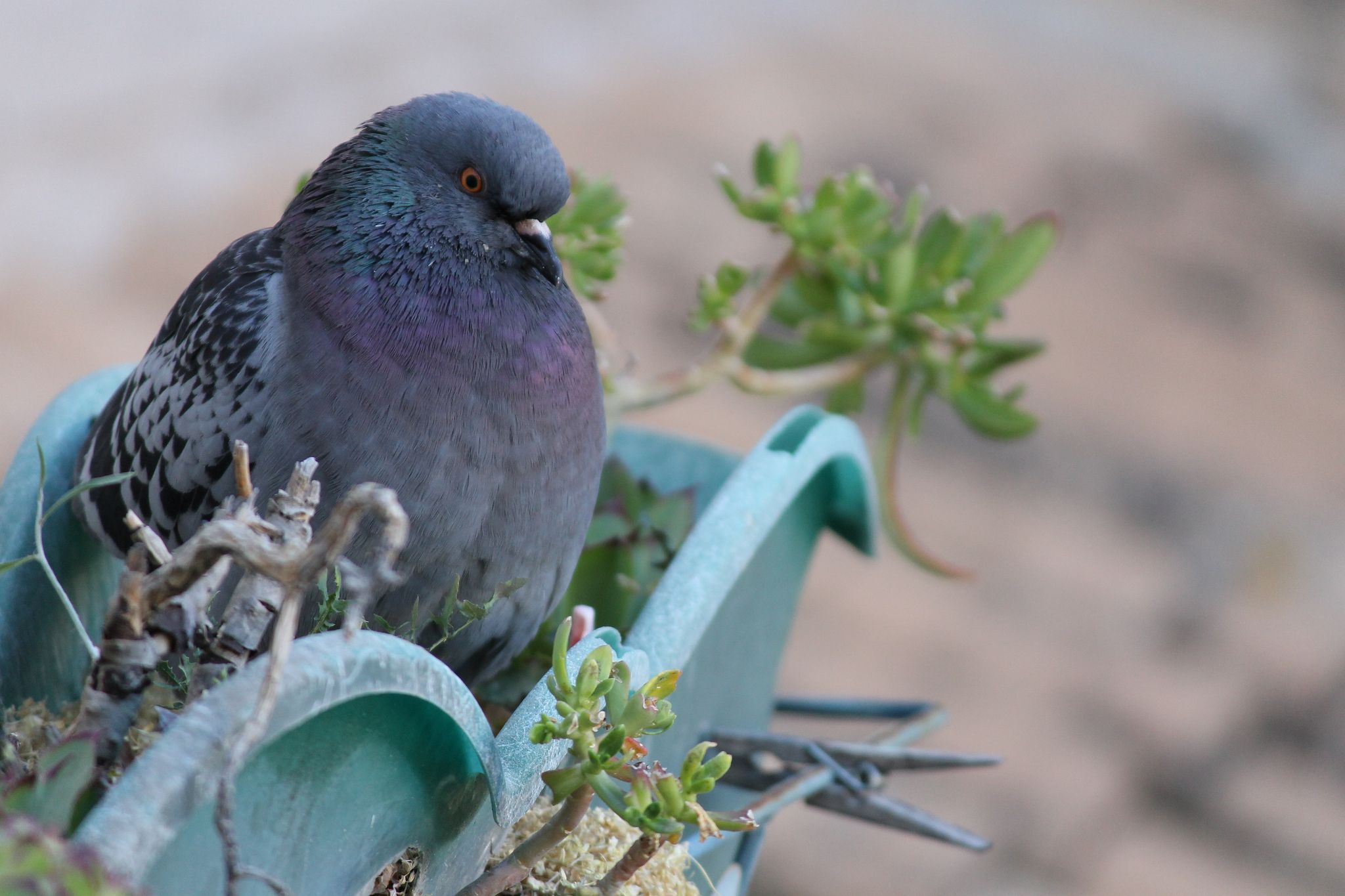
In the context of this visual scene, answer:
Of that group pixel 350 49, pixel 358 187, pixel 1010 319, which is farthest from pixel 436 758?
pixel 350 49

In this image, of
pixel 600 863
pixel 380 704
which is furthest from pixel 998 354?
pixel 380 704

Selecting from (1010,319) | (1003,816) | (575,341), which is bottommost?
(1003,816)

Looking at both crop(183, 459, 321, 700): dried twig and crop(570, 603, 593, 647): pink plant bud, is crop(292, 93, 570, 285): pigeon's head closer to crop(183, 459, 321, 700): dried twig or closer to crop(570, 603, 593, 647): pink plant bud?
crop(570, 603, 593, 647): pink plant bud

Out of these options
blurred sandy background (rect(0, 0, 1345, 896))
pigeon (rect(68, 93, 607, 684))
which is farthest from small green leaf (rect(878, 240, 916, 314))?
blurred sandy background (rect(0, 0, 1345, 896))

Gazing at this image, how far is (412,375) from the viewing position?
102 cm

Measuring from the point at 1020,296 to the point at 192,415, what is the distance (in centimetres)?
362

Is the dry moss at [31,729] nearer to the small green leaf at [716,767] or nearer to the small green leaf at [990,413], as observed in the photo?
the small green leaf at [716,767]

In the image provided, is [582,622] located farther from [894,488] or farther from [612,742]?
[894,488]

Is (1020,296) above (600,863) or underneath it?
underneath

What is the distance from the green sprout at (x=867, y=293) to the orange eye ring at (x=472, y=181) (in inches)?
10.3

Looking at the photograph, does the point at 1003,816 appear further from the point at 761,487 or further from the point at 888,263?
the point at 761,487

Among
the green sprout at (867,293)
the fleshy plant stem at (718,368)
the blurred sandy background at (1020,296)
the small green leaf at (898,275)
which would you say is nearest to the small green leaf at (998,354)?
the green sprout at (867,293)

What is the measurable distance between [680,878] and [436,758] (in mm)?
219

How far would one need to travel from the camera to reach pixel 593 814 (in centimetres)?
88
